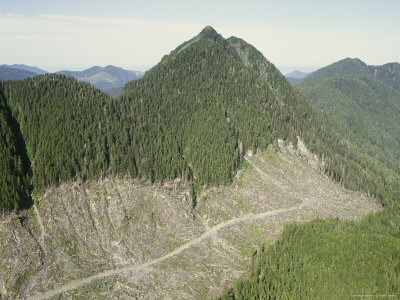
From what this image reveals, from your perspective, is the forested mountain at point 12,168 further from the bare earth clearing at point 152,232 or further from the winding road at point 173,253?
the winding road at point 173,253

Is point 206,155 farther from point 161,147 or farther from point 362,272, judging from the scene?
point 362,272

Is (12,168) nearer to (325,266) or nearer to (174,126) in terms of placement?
(174,126)

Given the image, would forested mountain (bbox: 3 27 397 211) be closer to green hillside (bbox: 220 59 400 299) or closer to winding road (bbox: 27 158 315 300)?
winding road (bbox: 27 158 315 300)

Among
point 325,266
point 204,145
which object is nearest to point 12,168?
point 204,145

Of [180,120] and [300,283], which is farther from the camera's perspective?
[180,120]

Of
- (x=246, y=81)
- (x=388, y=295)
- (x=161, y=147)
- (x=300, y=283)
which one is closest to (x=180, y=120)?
(x=161, y=147)

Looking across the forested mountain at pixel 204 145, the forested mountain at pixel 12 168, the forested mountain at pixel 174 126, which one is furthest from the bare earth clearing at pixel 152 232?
the forested mountain at pixel 174 126

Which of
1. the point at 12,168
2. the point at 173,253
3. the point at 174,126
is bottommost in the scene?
the point at 173,253

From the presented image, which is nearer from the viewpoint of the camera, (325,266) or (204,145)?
(325,266)
